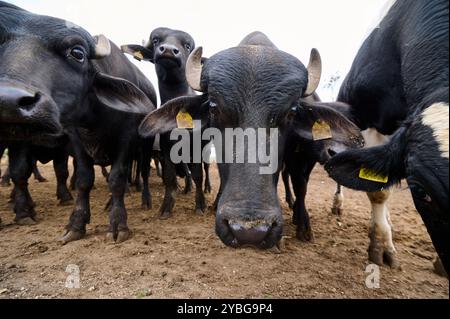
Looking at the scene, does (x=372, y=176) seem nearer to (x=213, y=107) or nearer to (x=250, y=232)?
(x=250, y=232)

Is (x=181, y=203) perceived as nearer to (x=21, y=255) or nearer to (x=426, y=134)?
(x=21, y=255)

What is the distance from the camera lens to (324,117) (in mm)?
3045

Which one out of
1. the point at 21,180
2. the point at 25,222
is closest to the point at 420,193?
the point at 25,222

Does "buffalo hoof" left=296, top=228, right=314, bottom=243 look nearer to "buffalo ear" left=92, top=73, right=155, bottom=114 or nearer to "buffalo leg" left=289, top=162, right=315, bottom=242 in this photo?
"buffalo leg" left=289, top=162, right=315, bottom=242

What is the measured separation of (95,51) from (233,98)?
1.84m

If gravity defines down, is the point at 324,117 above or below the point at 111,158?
above

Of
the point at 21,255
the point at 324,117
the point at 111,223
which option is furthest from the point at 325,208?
the point at 21,255

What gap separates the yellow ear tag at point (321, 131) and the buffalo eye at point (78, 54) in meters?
2.50

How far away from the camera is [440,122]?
60.5 inches

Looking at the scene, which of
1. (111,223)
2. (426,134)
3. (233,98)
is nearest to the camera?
(426,134)

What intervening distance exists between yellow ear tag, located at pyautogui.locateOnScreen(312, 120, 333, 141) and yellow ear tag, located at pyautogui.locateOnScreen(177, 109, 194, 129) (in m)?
1.25

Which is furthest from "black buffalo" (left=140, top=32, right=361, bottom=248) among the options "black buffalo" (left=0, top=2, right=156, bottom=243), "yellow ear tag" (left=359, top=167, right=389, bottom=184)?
"black buffalo" (left=0, top=2, right=156, bottom=243)

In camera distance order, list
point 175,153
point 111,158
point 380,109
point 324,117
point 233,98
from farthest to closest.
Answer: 1. point 175,153
2. point 111,158
3. point 380,109
4. point 324,117
5. point 233,98

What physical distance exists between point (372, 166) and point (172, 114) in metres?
2.05
